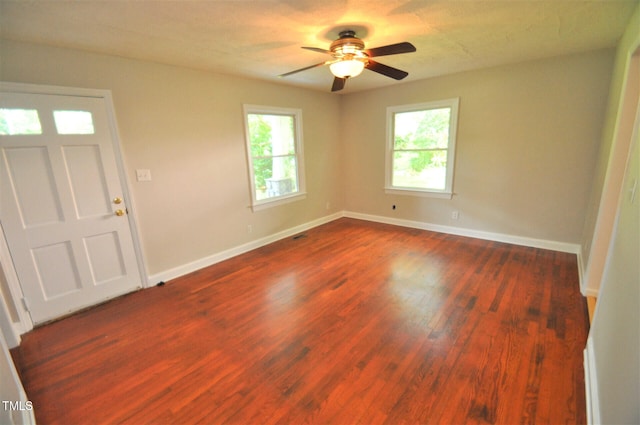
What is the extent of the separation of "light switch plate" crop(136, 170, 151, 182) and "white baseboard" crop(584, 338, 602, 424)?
13.0 ft

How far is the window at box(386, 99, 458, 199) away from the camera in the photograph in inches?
168

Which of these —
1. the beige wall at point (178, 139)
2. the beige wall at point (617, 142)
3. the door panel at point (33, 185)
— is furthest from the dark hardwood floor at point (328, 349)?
the door panel at point (33, 185)

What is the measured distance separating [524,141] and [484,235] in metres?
1.44

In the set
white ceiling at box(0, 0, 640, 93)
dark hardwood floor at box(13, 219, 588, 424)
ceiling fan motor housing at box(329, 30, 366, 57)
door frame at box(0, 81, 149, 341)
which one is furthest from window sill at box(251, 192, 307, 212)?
ceiling fan motor housing at box(329, 30, 366, 57)

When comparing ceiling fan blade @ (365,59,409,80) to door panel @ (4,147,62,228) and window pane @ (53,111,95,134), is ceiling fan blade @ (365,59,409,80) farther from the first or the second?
door panel @ (4,147,62,228)

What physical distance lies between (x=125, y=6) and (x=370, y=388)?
9.55ft

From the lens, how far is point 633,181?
59.1 inches

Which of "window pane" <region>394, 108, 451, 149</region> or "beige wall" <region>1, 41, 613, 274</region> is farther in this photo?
"window pane" <region>394, 108, 451, 149</region>

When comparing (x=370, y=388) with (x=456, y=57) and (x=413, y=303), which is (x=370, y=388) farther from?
(x=456, y=57)

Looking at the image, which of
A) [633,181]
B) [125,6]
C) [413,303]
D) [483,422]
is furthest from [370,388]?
[125,6]

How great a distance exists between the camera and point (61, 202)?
2514 millimetres

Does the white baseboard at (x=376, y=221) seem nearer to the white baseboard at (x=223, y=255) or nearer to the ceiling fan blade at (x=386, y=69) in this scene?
the white baseboard at (x=223, y=255)

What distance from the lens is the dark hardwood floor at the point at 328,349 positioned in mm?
1604

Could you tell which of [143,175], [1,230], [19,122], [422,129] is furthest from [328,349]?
[422,129]
